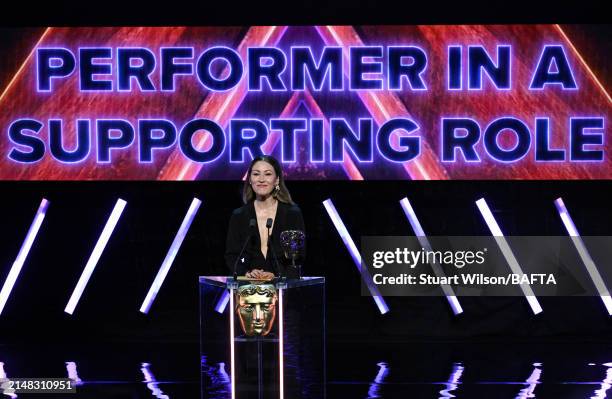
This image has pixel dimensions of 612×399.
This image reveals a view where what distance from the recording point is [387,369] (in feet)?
22.1

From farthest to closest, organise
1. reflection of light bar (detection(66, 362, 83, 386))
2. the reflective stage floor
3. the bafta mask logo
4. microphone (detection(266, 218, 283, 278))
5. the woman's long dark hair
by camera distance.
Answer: reflection of light bar (detection(66, 362, 83, 386)) → the reflective stage floor → the woman's long dark hair → microphone (detection(266, 218, 283, 278)) → the bafta mask logo

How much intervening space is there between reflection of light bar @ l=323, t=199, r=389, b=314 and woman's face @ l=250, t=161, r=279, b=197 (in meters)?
2.76

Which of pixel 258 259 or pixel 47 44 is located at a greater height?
pixel 47 44

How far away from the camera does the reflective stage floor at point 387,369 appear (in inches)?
234

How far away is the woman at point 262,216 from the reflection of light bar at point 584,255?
3.37 metres

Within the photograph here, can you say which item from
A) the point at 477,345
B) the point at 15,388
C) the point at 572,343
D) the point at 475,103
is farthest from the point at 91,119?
the point at 572,343

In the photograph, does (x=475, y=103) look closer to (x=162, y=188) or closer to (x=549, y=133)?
(x=549, y=133)

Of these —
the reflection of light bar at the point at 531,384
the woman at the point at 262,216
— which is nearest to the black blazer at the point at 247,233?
the woman at the point at 262,216

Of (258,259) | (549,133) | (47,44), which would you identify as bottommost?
(258,259)

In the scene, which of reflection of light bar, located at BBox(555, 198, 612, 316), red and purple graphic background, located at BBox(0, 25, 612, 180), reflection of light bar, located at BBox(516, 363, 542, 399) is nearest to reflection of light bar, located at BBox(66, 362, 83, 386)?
red and purple graphic background, located at BBox(0, 25, 612, 180)

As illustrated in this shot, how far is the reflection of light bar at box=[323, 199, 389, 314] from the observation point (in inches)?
305

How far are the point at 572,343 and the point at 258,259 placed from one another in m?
3.81

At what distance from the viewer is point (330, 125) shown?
7.63m

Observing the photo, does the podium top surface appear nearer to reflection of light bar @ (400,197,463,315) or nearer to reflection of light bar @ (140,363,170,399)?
reflection of light bar @ (140,363,170,399)
